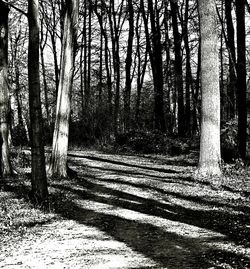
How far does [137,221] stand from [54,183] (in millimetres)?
4779

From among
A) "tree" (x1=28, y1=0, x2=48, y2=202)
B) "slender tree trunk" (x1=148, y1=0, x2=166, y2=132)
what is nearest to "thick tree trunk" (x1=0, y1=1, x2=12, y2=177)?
"tree" (x1=28, y1=0, x2=48, y2=202)

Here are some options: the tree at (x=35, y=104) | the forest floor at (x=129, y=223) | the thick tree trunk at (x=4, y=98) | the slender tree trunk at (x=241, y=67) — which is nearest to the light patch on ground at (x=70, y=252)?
the forest floor at (x=129, y=223)

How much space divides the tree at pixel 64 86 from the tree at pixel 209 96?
14.0 feet

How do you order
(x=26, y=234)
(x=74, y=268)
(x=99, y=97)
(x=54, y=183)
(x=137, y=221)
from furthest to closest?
(x=99, y=97), (x=54, y=183), (x=137, y=221), (x=26, y=234), (x=74, y=268)

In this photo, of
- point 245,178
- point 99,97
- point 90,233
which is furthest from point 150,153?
point 90,233

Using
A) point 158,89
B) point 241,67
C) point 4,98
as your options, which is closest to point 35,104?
point 4,98

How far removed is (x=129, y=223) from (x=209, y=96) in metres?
6.58

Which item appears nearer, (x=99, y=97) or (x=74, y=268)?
(x=74, y=268)

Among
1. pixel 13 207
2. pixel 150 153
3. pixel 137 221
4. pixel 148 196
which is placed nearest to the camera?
pixel 137 221

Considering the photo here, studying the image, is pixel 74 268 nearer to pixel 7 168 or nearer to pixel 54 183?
pixel 54 183

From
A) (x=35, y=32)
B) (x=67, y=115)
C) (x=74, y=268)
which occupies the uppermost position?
(x=35, y=32)

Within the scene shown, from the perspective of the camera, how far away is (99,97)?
1056 inches

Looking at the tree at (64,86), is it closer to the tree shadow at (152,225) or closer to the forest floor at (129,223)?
the forest floor at (129,223)

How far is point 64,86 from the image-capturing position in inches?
497
